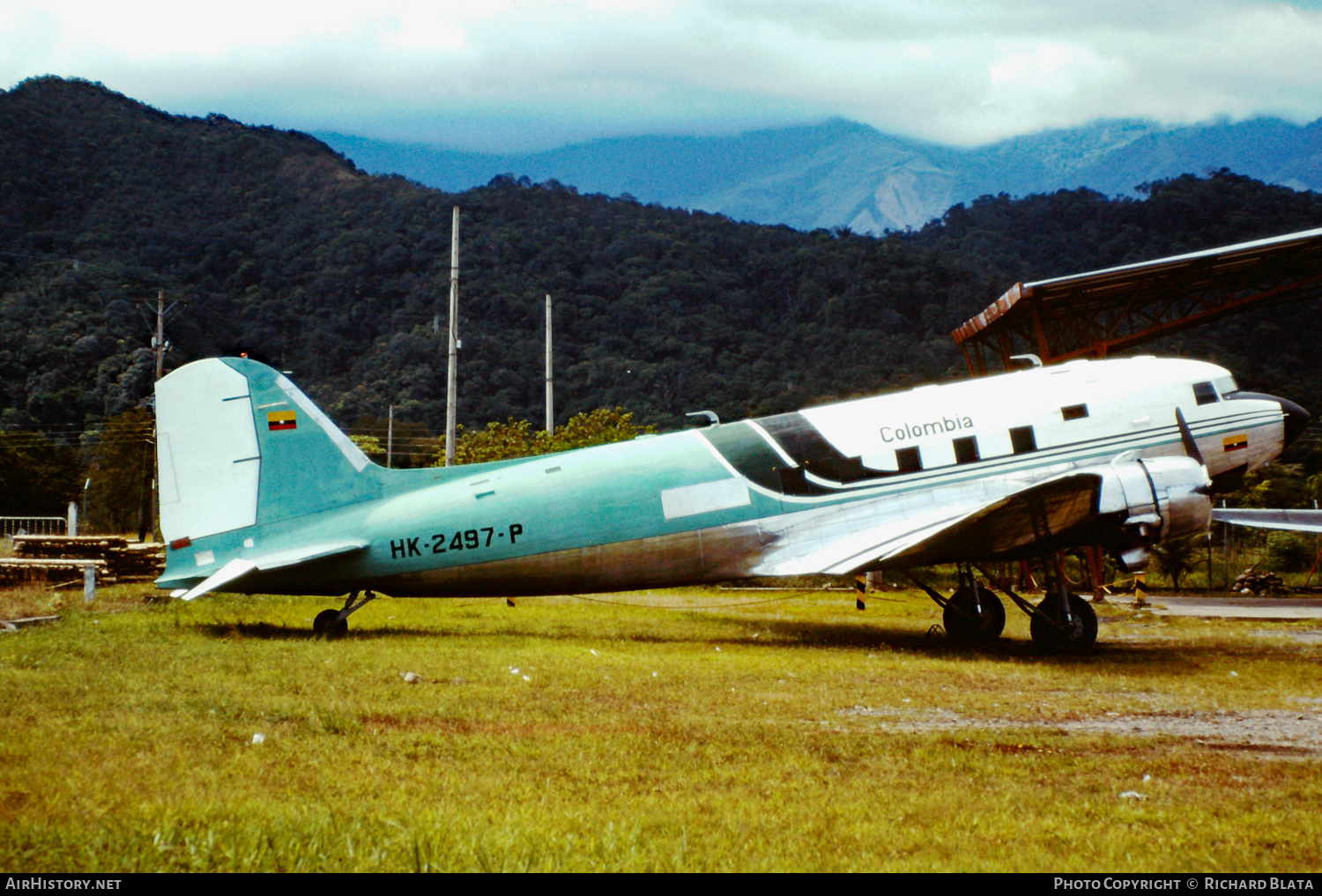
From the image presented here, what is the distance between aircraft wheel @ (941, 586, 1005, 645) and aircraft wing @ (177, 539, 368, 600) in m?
9.50

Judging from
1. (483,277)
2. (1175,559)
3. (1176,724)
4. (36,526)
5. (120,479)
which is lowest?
(1175,559)

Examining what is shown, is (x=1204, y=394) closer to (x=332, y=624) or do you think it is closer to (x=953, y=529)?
(x=953, y=529)

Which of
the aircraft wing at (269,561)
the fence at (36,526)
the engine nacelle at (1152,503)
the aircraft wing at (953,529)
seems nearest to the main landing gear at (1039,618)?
the aircraft wing at (953,529)

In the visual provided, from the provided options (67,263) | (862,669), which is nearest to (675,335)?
(67,263)

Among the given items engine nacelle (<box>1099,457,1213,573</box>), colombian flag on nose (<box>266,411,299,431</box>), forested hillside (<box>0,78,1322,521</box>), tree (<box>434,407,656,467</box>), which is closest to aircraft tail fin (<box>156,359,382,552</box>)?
colombian flag on nose (<box>266,411,299,431</box>)

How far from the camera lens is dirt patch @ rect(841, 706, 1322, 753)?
8656 mm

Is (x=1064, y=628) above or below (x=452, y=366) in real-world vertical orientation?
below

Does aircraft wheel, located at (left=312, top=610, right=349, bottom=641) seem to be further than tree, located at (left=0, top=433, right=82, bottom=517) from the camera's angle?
No

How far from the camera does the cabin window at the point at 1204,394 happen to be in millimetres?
16469

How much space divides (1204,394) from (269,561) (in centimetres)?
1457

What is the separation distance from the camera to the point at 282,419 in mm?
15250

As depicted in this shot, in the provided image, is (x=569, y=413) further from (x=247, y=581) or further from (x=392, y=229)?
(x=247, y=581)

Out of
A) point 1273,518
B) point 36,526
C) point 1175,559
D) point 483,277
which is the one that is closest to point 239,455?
point 1273,518

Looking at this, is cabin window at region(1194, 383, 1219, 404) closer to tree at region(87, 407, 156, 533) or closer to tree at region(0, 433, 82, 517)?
tree at region(0, 433, 82, 517)
